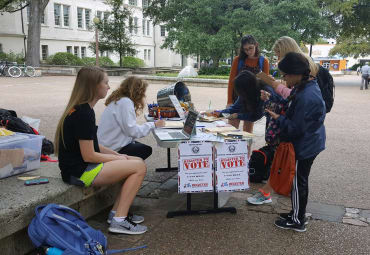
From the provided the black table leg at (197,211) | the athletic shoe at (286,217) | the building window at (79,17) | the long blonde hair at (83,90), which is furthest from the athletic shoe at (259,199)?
the building window at (79,17)

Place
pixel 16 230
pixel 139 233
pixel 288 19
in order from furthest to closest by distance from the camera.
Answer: pixel 288 19, pixel 139 233, pixel 16 230

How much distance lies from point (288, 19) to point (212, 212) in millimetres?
21658

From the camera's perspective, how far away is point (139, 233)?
3490 millimetres

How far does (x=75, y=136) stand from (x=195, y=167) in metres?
1.17

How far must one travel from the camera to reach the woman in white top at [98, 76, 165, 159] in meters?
3.89

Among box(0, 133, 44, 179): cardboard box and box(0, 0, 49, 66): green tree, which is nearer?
box(0, 133, 44, 179): cardboard box

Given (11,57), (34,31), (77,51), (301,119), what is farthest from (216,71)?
(301,119)

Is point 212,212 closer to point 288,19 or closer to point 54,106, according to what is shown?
point 54,106

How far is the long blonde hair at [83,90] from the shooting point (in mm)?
3271

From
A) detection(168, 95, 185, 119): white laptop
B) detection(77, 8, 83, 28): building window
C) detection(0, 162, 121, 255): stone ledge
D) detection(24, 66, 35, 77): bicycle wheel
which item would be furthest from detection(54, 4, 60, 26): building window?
detection(0, 162, 121, 255): stone ledge

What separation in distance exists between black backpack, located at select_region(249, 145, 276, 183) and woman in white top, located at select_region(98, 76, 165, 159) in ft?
4.79

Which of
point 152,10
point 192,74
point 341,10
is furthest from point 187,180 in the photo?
point 152,10

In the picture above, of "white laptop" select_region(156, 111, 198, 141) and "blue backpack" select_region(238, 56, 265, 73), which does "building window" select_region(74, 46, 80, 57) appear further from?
"white laptop" select_region(156, 111, 198, 141)

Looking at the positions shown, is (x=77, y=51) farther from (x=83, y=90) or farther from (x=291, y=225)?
(x=291, y=225)
